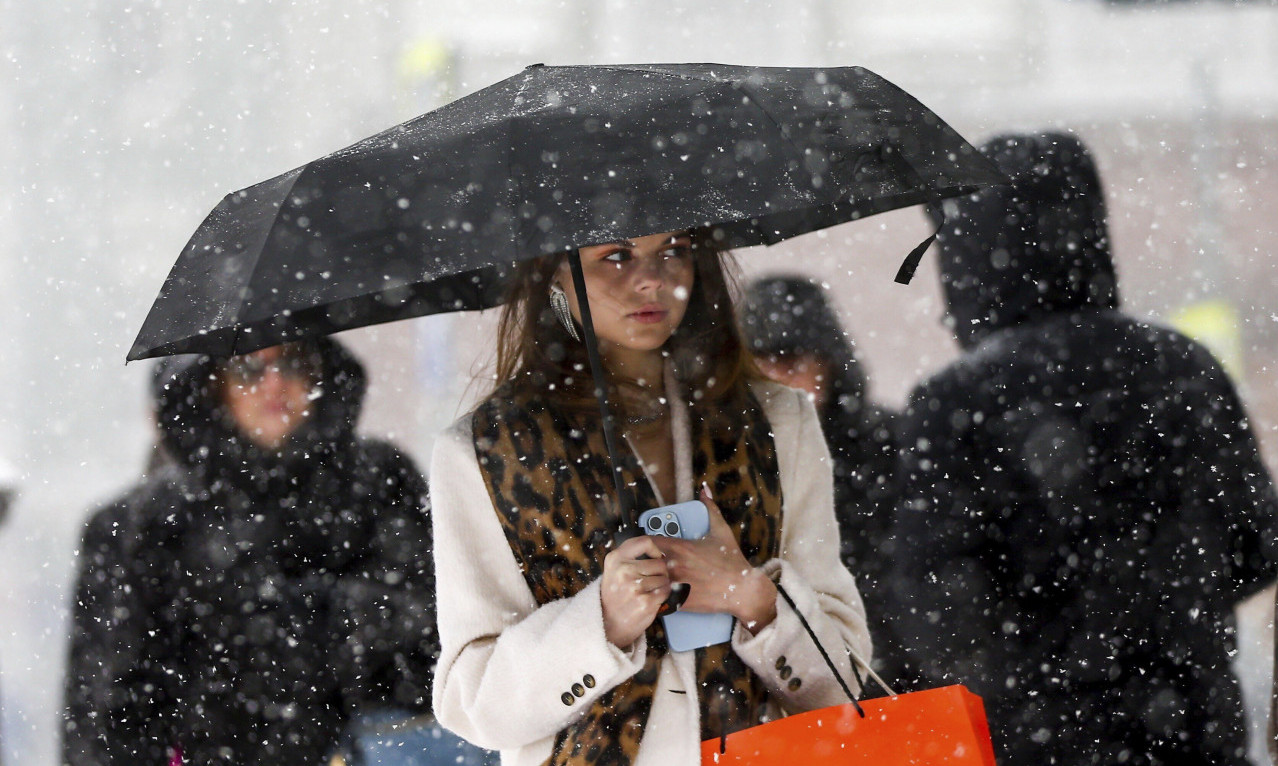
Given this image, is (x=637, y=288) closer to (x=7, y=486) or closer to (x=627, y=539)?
(x=627, y=539)

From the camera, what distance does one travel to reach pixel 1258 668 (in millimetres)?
5383

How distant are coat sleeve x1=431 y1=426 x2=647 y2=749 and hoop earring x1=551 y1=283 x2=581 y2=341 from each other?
0.23 m

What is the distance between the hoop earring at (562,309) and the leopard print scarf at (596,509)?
12 cm

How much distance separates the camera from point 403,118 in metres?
5.79

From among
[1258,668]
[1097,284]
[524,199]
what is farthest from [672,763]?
[1258,668]

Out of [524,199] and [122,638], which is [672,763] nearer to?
[524,199]

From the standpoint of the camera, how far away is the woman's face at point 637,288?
166cm

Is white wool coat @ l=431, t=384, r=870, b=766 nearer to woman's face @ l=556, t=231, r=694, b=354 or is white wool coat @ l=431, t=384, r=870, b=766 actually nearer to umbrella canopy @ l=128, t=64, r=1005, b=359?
woman's face @ l=556, t=231, r=694, b=354

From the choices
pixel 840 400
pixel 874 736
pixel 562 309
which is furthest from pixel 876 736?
pixel 840 400

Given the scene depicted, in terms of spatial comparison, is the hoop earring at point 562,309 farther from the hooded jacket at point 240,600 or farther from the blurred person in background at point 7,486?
the blurred person in background at point 7,486

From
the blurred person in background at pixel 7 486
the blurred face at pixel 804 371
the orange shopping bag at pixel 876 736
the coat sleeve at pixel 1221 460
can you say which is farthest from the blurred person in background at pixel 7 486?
the coat sleeve at pixel 1221 460

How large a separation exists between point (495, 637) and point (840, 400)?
5.04 ft

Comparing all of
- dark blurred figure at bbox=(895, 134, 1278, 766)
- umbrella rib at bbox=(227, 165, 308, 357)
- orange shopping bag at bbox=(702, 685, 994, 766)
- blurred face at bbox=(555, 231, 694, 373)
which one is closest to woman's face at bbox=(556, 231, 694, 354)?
blurred face at bbox=(555, 231, 694, 373)

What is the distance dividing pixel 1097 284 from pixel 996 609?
0.69 metres
